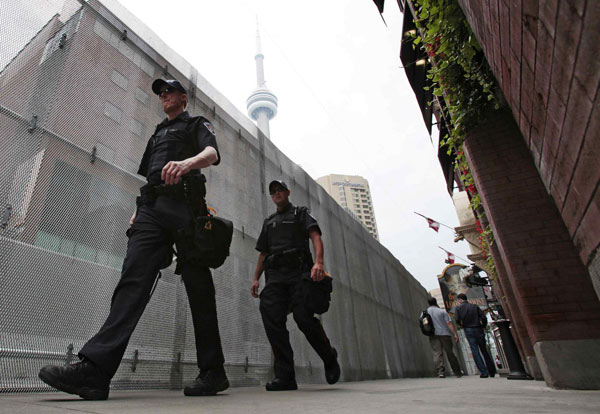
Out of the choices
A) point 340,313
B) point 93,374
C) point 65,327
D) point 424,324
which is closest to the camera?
point 93,374

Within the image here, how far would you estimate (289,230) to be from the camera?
3375 millimetres

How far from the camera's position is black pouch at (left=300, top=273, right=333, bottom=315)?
118 inches

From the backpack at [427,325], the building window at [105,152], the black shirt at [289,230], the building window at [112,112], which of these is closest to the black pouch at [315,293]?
the black shirt at [289,230]

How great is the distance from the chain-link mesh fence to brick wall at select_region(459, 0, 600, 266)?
116 inches

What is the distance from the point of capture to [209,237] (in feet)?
7.13

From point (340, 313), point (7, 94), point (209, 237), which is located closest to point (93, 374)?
point (209, 237)

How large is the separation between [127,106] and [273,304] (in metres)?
2.36

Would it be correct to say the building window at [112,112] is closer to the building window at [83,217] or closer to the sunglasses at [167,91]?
the building window at [83,217]

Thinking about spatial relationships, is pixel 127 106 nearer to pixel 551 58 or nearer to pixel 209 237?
pixel 209 237

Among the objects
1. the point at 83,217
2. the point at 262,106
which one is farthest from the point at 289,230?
the point at 262,106

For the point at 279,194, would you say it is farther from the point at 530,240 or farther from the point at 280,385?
the point at 530,240

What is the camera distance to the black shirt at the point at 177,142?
2305 millimetres

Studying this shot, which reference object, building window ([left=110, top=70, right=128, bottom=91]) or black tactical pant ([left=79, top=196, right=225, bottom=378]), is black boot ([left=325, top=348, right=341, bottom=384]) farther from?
building window ([left=110, top=70, right=128, bottom=91])

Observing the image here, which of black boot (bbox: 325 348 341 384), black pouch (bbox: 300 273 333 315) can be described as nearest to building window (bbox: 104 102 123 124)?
black pouch (bbox: 300 273 333 315)
